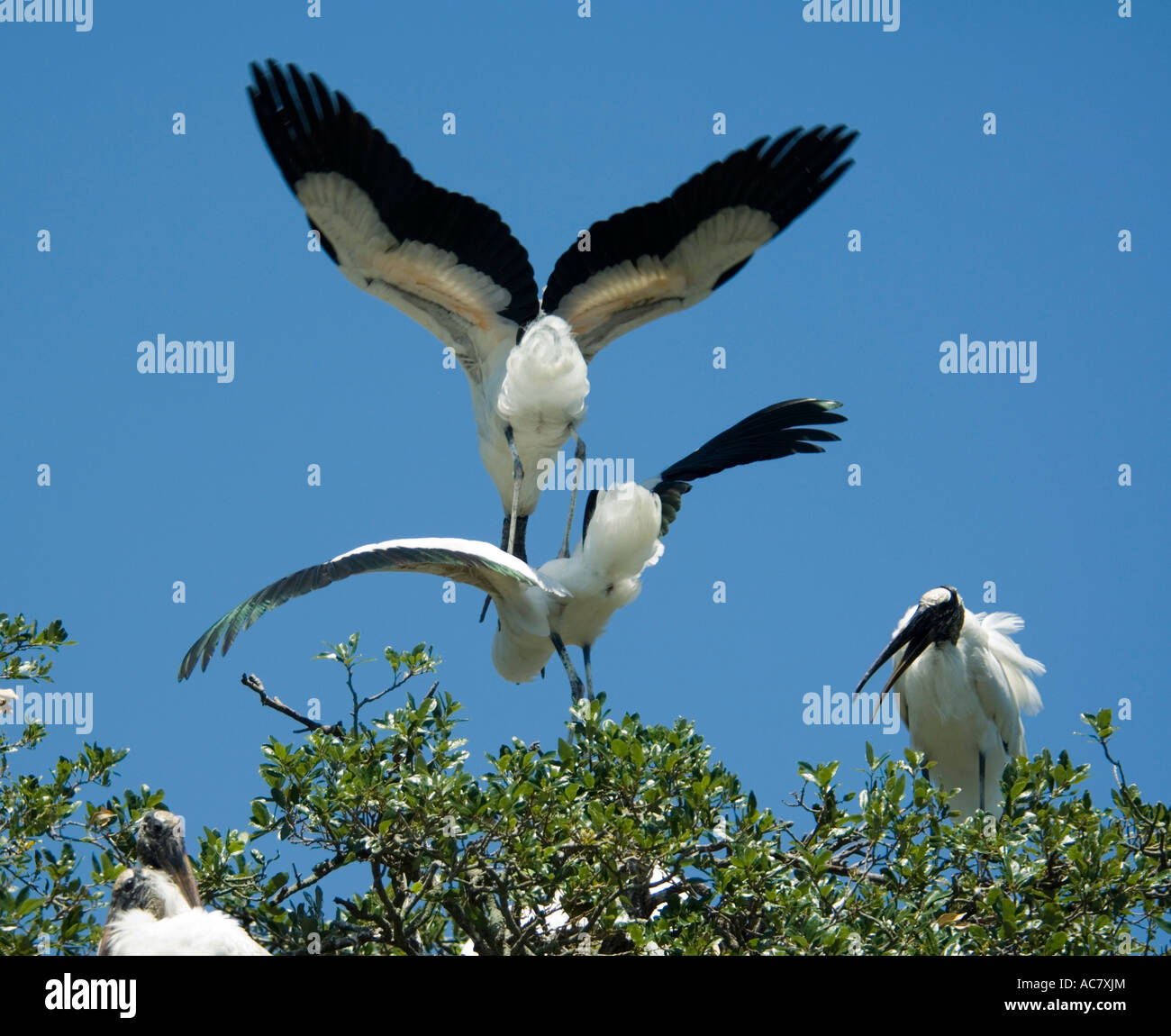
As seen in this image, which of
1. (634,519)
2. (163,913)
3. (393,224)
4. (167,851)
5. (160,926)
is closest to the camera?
(160,926)

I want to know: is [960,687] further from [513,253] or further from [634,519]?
[513,253]

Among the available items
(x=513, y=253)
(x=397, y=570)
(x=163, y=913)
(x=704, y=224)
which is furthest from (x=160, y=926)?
(x=704, y=224)

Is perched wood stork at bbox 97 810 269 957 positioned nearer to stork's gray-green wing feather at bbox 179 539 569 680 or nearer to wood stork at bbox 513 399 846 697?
stork's gray-green wing feather at bbox 179 539 569 680

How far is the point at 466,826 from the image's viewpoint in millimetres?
4934

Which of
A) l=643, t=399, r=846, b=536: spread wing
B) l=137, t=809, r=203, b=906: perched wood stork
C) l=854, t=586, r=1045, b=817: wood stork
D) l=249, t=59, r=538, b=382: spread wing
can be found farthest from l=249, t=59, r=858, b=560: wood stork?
l=137, t=809, r=203, b=906: perched wood stork

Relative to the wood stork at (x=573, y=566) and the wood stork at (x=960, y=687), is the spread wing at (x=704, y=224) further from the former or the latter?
the wood stork at (x=960, y=687)

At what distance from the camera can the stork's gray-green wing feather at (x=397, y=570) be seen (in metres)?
5.73

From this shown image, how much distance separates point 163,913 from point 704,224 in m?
5.69

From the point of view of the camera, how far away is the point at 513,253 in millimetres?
8883

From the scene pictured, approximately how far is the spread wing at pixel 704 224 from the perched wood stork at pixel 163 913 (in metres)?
5.04

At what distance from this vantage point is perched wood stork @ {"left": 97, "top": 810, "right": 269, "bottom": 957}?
398 cm

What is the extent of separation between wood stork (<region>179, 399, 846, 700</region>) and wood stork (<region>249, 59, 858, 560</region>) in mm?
1025
